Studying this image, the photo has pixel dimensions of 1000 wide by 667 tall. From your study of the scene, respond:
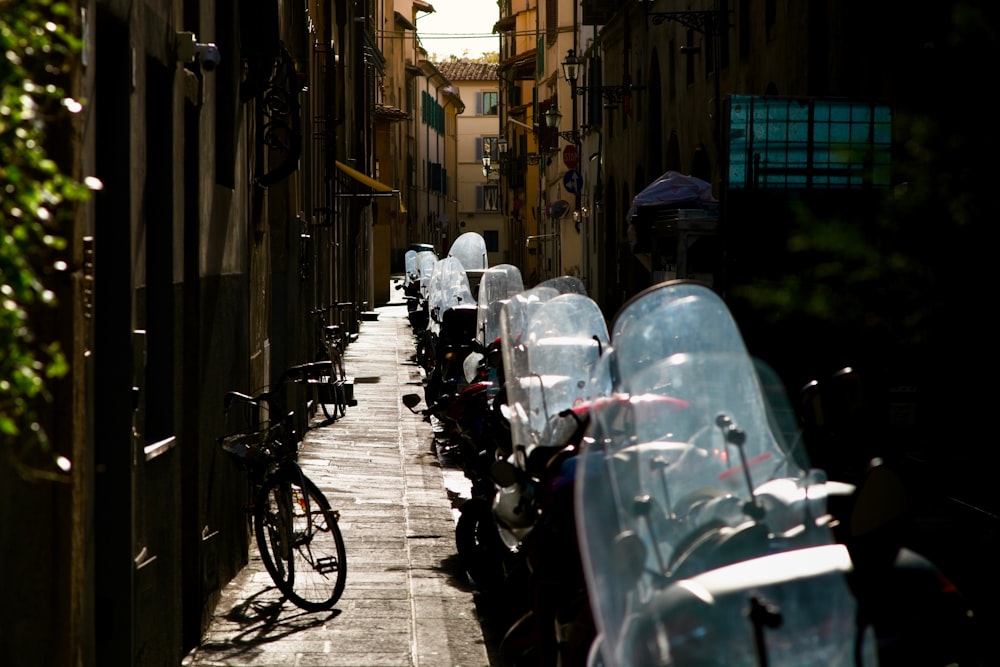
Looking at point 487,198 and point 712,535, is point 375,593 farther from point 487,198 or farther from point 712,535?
point 487,198

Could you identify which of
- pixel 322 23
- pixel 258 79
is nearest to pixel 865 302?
pixel 258 79

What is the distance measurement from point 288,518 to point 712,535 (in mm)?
5021

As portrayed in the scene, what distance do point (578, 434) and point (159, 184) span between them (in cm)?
226

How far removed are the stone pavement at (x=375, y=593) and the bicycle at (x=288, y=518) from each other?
0.52ft

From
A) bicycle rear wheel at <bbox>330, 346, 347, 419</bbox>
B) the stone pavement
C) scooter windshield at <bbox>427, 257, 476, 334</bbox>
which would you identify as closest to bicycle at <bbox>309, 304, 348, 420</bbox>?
bicycle rear wheel at <bbox>330, 346, 347, 419</bbox>

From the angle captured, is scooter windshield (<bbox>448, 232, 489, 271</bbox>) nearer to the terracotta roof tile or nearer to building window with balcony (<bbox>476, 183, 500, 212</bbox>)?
building window with balcony (<bbox>476, 183, 500, 212</bbox>)

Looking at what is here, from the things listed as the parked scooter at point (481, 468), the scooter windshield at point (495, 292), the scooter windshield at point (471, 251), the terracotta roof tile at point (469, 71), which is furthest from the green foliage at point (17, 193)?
the terracotta roof tile at point (469, 71)

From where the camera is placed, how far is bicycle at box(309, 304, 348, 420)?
56.9 feet

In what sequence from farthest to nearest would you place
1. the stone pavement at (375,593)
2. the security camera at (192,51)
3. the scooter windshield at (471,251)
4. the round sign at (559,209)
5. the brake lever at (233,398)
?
the round sign at (559,209) < the scooter windshield at (471,251) < the brake lever at (233,398) < the stone pavement at (375,593) < the security camera at (192,51)

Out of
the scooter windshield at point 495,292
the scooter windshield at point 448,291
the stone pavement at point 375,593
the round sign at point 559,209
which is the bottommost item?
the stone pavement at point 375,593

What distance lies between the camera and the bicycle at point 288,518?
27.6 feet

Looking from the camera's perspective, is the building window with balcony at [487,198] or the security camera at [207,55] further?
the building window with balcony at [487,198]

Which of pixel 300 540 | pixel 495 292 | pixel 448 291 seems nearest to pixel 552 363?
pixel 300 540

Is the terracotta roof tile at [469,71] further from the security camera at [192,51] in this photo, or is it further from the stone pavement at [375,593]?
the security camera at [192,51]
